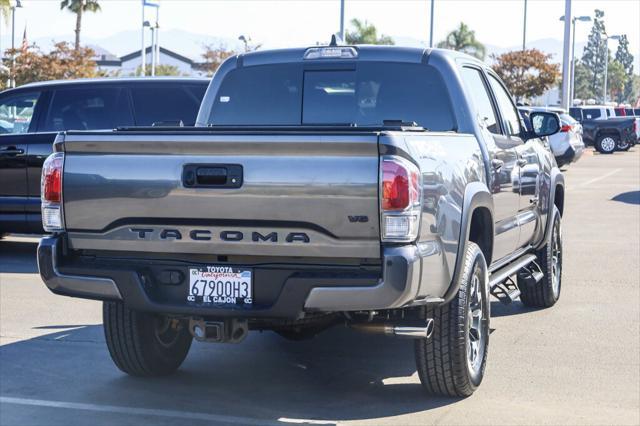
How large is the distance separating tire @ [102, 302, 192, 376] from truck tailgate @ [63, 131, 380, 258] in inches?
31.3

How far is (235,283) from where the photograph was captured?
227 inches

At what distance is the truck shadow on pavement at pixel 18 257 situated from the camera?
1181cm

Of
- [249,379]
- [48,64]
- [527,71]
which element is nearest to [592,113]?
[527,71]

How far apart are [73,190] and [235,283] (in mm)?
1034

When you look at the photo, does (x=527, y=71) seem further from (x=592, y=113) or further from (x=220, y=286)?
(x=220, y=286)

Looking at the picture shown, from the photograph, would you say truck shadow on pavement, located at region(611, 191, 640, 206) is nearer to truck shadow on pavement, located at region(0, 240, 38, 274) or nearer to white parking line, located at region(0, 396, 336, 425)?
truck shadow on pavement, located at region(0, 240, 38, 274)

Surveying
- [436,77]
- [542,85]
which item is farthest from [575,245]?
[542,85]

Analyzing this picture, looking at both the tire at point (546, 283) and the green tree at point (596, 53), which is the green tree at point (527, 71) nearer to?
the tire at point (546, 283)

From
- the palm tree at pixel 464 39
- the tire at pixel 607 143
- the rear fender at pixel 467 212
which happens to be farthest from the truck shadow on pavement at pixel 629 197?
the palm tree at pixel 464 39

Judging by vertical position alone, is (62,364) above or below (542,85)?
→ below

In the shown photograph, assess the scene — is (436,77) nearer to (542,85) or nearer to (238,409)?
(238,409)

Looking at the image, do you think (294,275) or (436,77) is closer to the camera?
(294,275)

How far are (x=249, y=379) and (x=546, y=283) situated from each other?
3341 millimetres

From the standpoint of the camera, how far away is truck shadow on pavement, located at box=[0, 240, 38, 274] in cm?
1181
